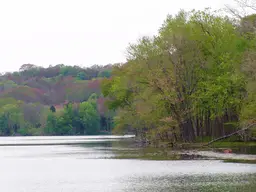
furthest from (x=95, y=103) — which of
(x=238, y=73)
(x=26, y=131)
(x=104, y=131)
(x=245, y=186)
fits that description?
(x=245, y=186)

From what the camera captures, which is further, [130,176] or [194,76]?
[194,76]

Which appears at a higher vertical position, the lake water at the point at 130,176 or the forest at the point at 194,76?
the forest at the point at 194,76

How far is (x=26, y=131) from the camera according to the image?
7702 inches

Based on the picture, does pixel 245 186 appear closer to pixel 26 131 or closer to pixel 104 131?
pixel 104 131

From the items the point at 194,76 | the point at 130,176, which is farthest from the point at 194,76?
the point at 130,176

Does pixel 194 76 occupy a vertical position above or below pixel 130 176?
above

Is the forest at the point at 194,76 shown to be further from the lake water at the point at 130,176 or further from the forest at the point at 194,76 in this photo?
the lake water at the point at 130,176

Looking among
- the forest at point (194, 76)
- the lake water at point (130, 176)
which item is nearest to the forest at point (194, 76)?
the forest at point (194, 76)

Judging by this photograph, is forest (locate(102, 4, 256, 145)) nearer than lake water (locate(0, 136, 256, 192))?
No

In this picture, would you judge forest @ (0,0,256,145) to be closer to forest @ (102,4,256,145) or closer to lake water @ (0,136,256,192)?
forest @ (102,4,256,145)

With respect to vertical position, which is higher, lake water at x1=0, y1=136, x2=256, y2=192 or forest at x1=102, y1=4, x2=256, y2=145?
forest at x1=102, y1=4, x2=256, y2=145

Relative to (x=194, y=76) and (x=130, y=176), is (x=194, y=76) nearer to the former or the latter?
(x=194, y=76)

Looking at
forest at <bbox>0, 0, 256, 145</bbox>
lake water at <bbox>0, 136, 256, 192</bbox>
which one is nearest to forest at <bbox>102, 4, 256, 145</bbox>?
forest at <bbox>0, 0, 256, 145</bbox>

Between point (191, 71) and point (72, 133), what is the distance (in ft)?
385
